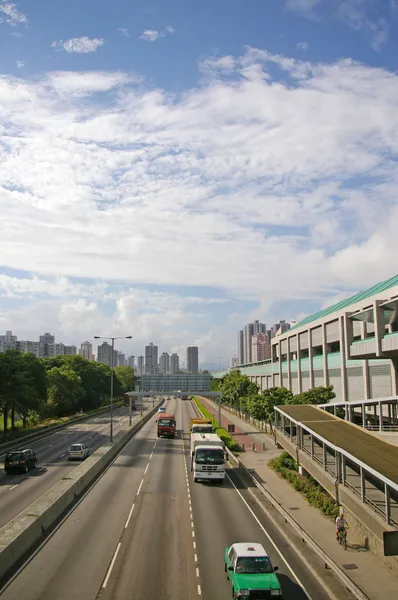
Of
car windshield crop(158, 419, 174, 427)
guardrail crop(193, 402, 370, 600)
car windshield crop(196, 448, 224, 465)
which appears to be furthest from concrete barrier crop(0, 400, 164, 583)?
car windshield crop(158, 419, 174, 427)

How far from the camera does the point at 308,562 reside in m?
21.0

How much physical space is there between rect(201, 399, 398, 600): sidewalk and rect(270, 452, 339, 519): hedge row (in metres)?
0.41

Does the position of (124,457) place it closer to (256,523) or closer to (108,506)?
(108,506)

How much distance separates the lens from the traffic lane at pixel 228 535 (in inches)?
723

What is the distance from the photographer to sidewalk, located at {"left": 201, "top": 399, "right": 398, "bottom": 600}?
1883 cm

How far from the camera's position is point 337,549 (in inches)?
906

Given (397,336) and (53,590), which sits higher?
(397,336)

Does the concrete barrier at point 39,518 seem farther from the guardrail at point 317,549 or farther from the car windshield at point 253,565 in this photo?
the guardrail at point 317,549

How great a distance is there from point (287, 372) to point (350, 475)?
56.6 meters

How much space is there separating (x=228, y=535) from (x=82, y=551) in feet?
23.1

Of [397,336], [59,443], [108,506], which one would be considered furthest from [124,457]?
[397,336]

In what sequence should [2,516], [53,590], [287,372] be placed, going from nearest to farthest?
[53,590]
[2,516]
[287,372]

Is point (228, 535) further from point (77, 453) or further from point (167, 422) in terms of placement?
point (167, 422)

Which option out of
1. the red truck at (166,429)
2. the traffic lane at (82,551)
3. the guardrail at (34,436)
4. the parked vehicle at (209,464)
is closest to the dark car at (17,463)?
the traffic lane at (82,551)
